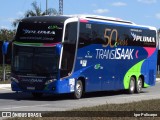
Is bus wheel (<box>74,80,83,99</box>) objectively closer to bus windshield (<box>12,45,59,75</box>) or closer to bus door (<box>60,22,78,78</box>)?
bus door (<box>60,22,78,78</box>)

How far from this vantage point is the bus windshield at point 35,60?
69.9ft

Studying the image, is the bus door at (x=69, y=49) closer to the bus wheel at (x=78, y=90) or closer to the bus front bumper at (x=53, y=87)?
the bus front bumper at (x=53, y=87)

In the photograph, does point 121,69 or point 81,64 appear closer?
point 81,64

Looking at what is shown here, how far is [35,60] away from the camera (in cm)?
2156

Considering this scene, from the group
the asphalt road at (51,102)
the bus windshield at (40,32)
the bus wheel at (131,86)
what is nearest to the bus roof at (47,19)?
the bus windshield at (40,32)

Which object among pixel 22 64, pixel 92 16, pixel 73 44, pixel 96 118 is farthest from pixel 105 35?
pixel 96 118

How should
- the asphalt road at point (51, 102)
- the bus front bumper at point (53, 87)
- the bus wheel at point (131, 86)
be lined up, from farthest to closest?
the bus wheel at point (131, 86), the bus front bumper at point (53, 87), the asphalt road at point (51, 102)

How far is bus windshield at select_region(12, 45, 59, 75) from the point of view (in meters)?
21.3

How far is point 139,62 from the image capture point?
27859mm

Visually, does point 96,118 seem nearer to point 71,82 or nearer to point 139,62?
point 71,82

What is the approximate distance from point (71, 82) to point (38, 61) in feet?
5.88

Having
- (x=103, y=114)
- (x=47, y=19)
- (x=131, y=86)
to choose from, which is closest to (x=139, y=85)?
(x=131, y=86)

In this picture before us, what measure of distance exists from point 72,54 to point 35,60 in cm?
165

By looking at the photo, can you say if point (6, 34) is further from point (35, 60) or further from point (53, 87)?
point (53, 87)
